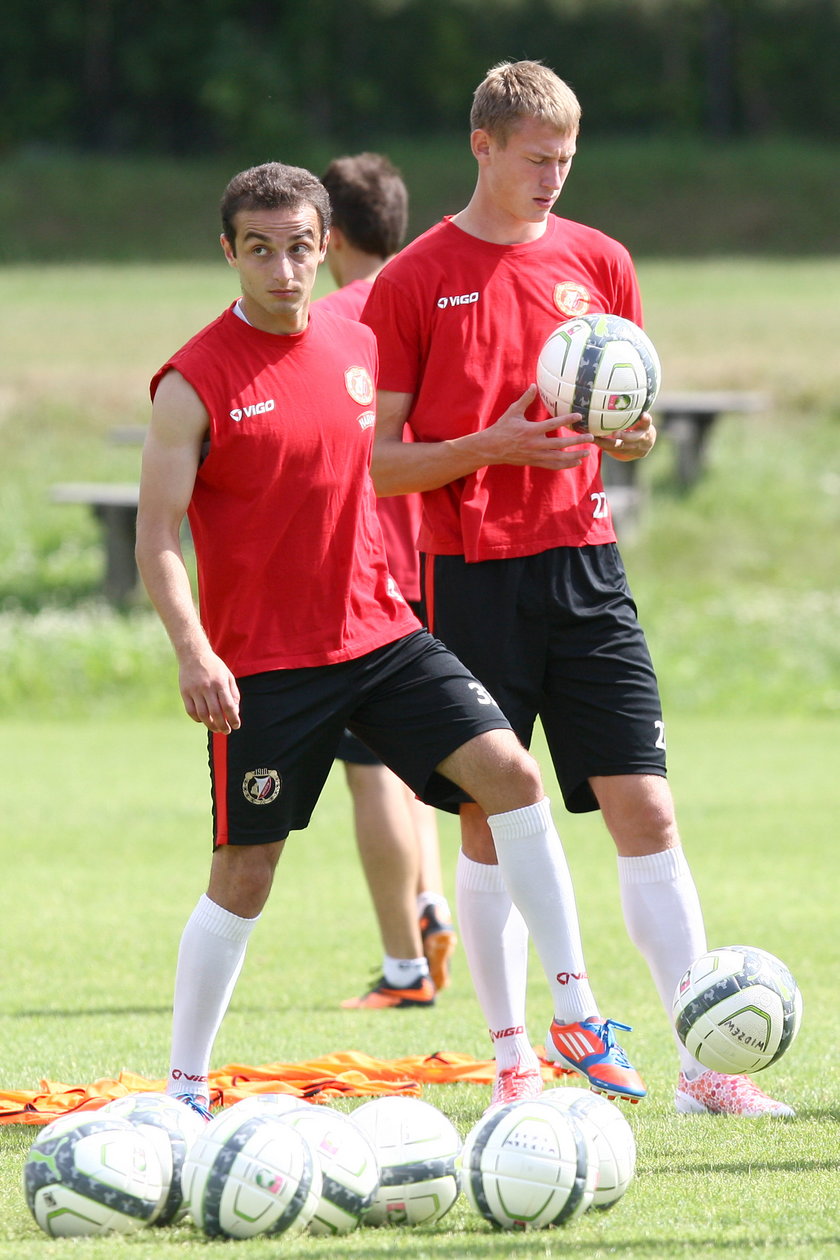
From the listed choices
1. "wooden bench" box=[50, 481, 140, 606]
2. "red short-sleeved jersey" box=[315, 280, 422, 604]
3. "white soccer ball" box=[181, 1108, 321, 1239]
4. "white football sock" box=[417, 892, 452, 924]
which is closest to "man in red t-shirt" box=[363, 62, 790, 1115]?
"white soccer ball" box=[181, 1108, 321, 1239]

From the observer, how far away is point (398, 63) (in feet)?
168

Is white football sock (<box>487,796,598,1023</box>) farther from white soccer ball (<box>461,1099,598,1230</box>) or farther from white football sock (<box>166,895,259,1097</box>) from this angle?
white soccer ball (<box>461,1099,598,1230</box>)

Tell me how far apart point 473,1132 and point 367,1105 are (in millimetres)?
303

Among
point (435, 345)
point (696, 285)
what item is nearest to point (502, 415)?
point (435, 345)

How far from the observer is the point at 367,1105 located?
453 cm

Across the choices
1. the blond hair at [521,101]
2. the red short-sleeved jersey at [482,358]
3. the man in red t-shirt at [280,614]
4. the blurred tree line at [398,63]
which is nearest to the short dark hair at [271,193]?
the man in red t-shirt at [280,614]

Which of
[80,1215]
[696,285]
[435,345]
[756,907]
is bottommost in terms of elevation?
[756,907]

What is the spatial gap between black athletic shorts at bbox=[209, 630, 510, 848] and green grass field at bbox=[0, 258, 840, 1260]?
1067mm

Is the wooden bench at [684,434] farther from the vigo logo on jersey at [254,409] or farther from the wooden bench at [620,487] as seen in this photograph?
the vigo logo on jersey at [254,409]

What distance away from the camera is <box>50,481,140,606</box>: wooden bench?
18.6 m

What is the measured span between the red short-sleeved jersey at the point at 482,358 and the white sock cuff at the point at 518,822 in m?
0.81

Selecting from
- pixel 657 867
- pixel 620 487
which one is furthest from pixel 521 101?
pixel 620 487

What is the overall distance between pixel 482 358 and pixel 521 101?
→ 0.76m

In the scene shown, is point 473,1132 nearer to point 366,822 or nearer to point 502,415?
point 502,415
